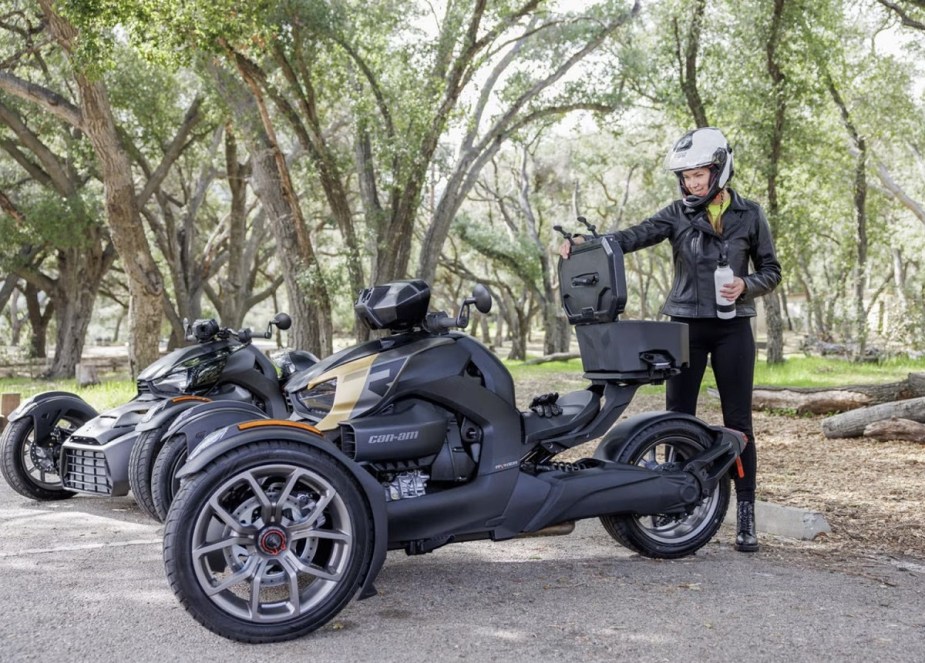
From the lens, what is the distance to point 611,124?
17.2 meters

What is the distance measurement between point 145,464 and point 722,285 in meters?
3.45

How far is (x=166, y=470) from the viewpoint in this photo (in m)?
5.07

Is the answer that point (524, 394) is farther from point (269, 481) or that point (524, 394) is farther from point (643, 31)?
point (269, 481)

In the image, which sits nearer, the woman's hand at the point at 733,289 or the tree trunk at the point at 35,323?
the woman's hand at the point at 733,289

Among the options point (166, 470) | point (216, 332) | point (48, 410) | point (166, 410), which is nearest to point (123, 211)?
point (48, 410)

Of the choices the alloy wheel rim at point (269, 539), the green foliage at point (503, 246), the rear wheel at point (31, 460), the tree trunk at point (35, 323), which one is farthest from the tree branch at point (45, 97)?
the tree trunk at point (35, 323)

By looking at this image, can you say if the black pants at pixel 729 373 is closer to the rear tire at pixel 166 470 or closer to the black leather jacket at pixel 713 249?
the black leather jacket at pixel 713 249

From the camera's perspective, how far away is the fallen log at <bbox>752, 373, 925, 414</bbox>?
10531 millimetres

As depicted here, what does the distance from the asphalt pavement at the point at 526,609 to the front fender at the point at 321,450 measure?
0.97 feet

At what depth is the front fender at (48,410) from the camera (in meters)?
6.56

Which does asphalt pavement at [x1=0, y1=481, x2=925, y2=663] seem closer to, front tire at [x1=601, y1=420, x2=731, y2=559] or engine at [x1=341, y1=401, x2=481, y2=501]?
front tire at [x1=601, y1=420, x2=731, y2=559]

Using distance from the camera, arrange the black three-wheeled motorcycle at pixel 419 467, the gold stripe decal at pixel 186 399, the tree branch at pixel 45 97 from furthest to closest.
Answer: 1. the tree branch at pixel 45 97
2. the gold stripe decal at pixel 186 399
3. the black three-wheeled motorcycle at pixel 419 467

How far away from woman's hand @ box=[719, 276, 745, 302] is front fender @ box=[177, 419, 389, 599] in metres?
2.09

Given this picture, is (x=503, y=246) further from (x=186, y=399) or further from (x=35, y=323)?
(x=186, y=399)
